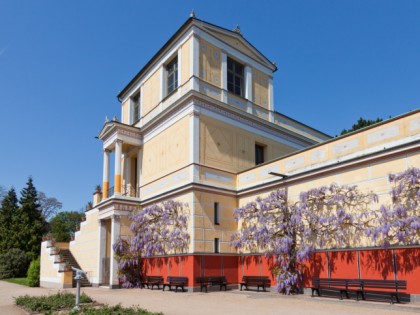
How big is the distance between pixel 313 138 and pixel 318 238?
12.9 metres

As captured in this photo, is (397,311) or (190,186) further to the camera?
(190,186)

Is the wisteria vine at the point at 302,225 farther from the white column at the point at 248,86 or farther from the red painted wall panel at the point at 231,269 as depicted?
the white column at the point at 248,86

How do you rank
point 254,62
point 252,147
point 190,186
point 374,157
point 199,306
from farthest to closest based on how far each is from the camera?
point 254,62 → point 252,147 → point 190,186 → point 374,157 → point 199,306

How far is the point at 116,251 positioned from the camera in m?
21.8

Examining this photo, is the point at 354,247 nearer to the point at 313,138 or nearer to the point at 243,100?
the point at 243,100

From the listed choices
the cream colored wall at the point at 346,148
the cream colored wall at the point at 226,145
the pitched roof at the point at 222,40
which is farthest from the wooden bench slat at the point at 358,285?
the pitched roof at the point at 222,40

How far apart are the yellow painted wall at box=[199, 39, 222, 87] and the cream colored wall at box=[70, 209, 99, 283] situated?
10.6m

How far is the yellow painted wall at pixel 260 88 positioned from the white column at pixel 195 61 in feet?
15.1

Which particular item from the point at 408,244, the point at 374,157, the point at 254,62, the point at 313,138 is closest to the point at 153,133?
the point at 254,62

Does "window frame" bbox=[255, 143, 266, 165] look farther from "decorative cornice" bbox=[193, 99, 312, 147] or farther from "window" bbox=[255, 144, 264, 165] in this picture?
"decorative cornice" bbox=[193, 99, 312, 147]

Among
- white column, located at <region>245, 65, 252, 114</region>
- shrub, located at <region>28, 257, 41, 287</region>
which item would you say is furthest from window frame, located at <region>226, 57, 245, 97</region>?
shrub, located at <region>28, 257, 41, 287</region>

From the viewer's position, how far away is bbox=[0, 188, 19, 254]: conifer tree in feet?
134

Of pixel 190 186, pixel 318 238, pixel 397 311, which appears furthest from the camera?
pixel 190 186

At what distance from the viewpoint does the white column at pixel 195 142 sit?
19.8 m
